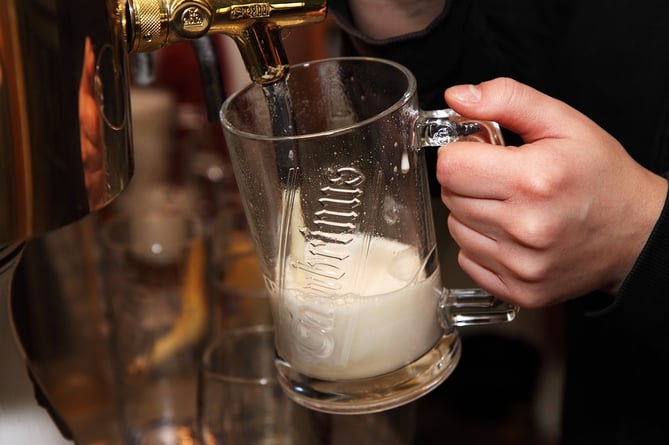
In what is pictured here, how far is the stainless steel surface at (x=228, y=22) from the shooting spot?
445mm

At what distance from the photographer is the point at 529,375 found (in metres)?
1.47

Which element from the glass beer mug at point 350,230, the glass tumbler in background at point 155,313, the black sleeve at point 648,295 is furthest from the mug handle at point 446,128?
the glass tumbler in background at point 155,313

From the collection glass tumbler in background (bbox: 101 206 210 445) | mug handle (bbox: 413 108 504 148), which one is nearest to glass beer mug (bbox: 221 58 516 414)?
mug handle (bbox: 413 108 504 148)

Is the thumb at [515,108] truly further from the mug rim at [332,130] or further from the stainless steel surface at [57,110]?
the stainless steel surface at [57,110]

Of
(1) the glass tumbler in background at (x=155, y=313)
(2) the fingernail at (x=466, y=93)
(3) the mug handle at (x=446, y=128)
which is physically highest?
(2) the fingernail at (x=466, y=93)

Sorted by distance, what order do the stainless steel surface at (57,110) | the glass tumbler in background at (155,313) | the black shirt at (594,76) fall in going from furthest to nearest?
1. the glass tumbler in background at (155,313)
2. the black shirt at (594,76)
3. the stainless steel surface at (57,110)

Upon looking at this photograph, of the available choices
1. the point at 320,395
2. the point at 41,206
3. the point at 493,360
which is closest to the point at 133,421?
the point at 320,395

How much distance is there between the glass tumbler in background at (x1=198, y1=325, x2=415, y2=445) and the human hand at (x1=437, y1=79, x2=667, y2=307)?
14 cm

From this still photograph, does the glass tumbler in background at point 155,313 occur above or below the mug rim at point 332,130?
below

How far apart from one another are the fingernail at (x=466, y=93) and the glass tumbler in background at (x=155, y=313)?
394 mm

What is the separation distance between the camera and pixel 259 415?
0.63 meters

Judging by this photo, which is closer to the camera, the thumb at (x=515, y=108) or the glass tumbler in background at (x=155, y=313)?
the thumb at (x=515, y=108)

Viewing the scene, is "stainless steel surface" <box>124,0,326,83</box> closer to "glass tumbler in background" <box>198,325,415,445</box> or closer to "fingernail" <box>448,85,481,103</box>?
"fingernail" <box>448,85,481,103</box>

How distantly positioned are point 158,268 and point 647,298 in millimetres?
445
